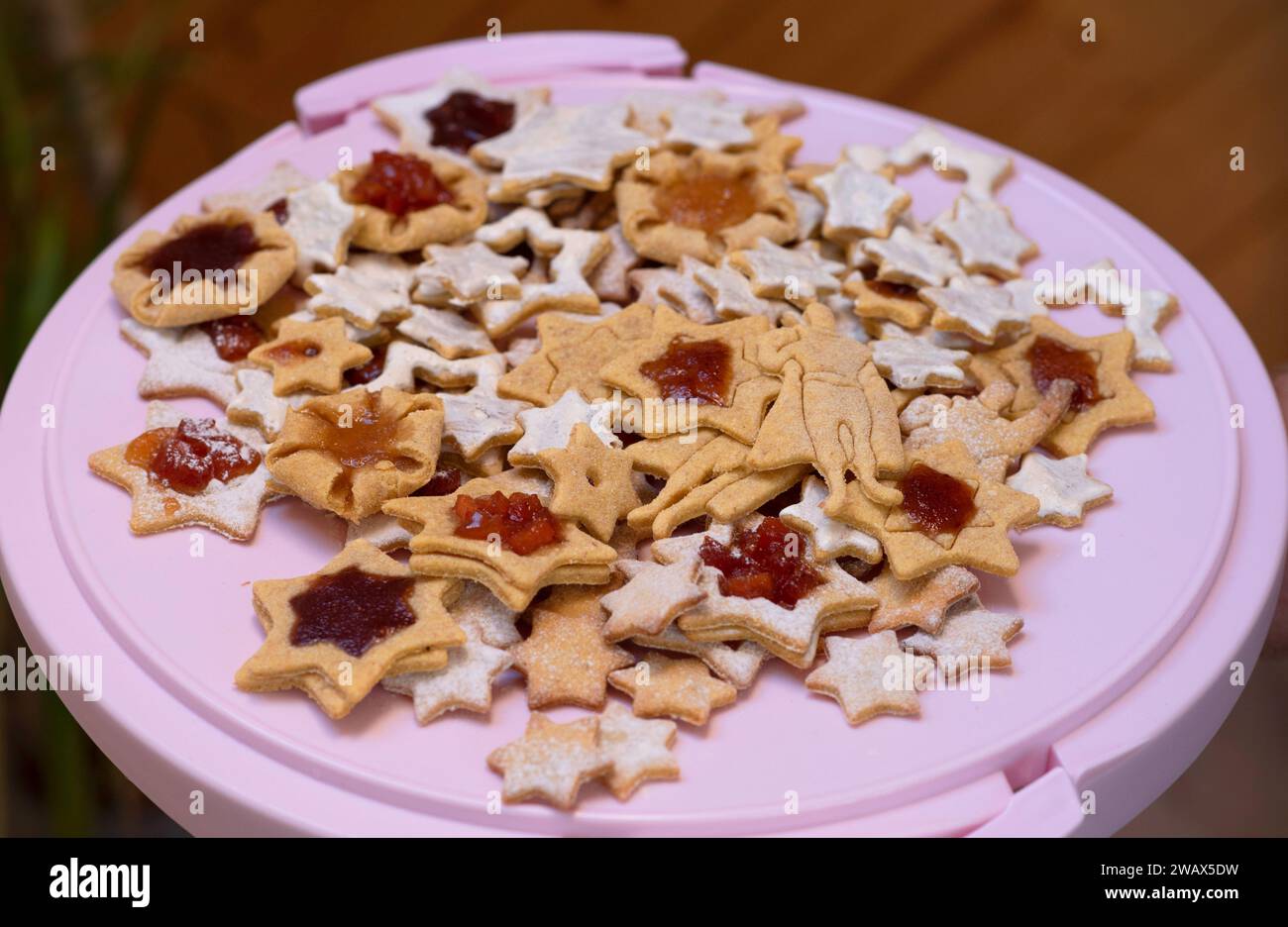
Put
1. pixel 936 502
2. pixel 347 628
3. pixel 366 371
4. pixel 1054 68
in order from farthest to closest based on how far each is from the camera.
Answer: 1. pixel 1054 68
2. pixel 366 371
3. pixel 936 502
4. pixel 347 628

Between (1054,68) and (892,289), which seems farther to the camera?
(1054,68)

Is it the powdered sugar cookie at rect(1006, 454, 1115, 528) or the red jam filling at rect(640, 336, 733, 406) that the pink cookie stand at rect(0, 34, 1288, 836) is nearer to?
the powdered sugar cookie at rect(1006, 454, 1115, 528)

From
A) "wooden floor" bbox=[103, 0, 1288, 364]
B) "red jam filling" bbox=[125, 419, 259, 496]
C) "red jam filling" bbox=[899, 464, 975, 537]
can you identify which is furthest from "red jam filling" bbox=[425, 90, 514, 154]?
"wooden floor" bbox=[103, 0, 1288, 364]

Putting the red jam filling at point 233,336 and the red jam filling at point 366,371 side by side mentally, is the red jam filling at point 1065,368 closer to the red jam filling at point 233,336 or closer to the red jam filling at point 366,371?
the red jam filling at point 366,371

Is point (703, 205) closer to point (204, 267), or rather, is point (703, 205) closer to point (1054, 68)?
point (204, 267)

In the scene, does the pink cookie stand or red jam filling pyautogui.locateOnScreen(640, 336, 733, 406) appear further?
red jam filling pyautogui.locateOnScreen(640, 336, 733, 406)

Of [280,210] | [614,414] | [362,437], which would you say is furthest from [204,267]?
[614,414]

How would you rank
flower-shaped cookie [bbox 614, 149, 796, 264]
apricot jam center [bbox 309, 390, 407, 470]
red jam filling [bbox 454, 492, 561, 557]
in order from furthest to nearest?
flower-shaped cookie [bbox 614, 149, 796, 264] → apricot jam center [bbox 309, 390, 407, 470] → red jam filling [bbox 454, 492, 561, 557]
